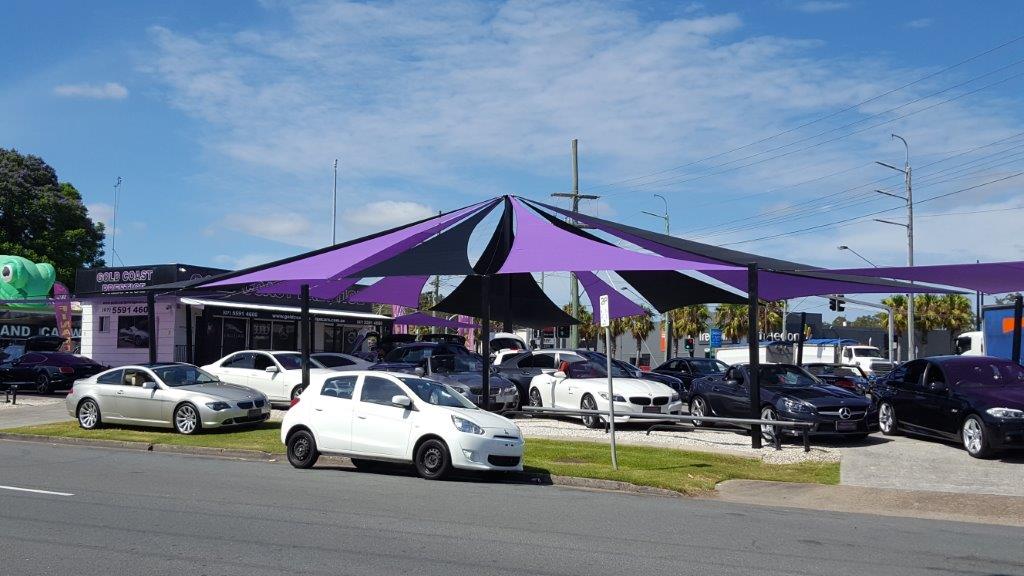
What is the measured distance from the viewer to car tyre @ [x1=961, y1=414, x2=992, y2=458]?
14.9 m

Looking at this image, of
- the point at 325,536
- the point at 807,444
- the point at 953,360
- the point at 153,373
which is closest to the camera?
the point at 325,536

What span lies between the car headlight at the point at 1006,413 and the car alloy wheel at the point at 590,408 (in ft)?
25.3

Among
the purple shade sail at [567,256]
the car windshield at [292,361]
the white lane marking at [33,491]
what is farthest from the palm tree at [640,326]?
the white lane marking at [33,491]

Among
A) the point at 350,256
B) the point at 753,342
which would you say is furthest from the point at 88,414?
the point at 753,342

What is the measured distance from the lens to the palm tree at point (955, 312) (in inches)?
2333

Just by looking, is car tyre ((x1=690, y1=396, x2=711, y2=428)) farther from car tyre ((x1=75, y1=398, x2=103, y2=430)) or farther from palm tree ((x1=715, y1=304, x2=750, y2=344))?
palm tree ((x1=715, y1=304, x2=750, y2=344))

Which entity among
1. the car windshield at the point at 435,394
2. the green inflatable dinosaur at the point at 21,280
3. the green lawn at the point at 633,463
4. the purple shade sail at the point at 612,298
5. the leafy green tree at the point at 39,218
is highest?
the leafy green tree at the point at 39,218

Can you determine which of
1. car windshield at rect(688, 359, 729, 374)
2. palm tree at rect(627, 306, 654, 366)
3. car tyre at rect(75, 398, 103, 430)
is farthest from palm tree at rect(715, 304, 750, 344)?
car tyre at rect(75, 398, 103, 430)

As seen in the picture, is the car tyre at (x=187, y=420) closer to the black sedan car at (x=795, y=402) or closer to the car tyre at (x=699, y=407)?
the car tyre at (x=699, y=407)

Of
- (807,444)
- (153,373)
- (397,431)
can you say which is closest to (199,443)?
(153,373)

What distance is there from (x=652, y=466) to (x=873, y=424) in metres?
5.79

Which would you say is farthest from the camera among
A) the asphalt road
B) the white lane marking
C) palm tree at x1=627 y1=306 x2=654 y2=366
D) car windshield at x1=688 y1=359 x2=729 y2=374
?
palm tree at x1=627 y1=306 x2=654 y2=366

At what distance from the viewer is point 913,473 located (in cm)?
1419

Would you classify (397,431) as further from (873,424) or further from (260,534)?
(873,424)
